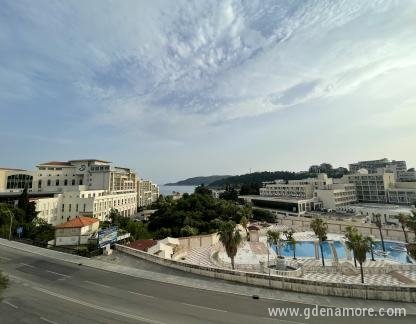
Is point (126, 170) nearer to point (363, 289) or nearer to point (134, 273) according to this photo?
point (134, 273)

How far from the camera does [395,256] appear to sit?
47812 mm

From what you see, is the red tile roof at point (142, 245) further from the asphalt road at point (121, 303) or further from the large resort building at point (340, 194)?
the large resort building at point (340, 194)

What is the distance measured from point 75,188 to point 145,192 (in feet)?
172

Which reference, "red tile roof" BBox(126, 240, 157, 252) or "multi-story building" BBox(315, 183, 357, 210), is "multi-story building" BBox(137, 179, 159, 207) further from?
"red tile roof" BBox(126, 240, 157, 252)

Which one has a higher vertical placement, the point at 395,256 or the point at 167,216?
the point at 167,216

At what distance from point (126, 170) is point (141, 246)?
83572mm

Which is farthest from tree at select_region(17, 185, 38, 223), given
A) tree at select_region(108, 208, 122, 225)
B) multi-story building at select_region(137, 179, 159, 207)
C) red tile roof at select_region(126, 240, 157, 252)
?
multi-story building at select_region(137, 179, 159, 207)

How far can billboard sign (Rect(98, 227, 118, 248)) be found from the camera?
33.7m

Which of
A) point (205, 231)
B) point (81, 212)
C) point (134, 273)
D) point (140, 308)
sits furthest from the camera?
point (81, 212)

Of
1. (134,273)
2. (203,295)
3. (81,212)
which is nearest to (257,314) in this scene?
(203,295)

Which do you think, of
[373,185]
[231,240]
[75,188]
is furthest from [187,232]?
[373,185]

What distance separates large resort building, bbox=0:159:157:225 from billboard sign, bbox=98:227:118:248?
43979 millimetres

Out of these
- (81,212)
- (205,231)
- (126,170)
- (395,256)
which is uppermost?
(126,170)

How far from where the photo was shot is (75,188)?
87438mm
